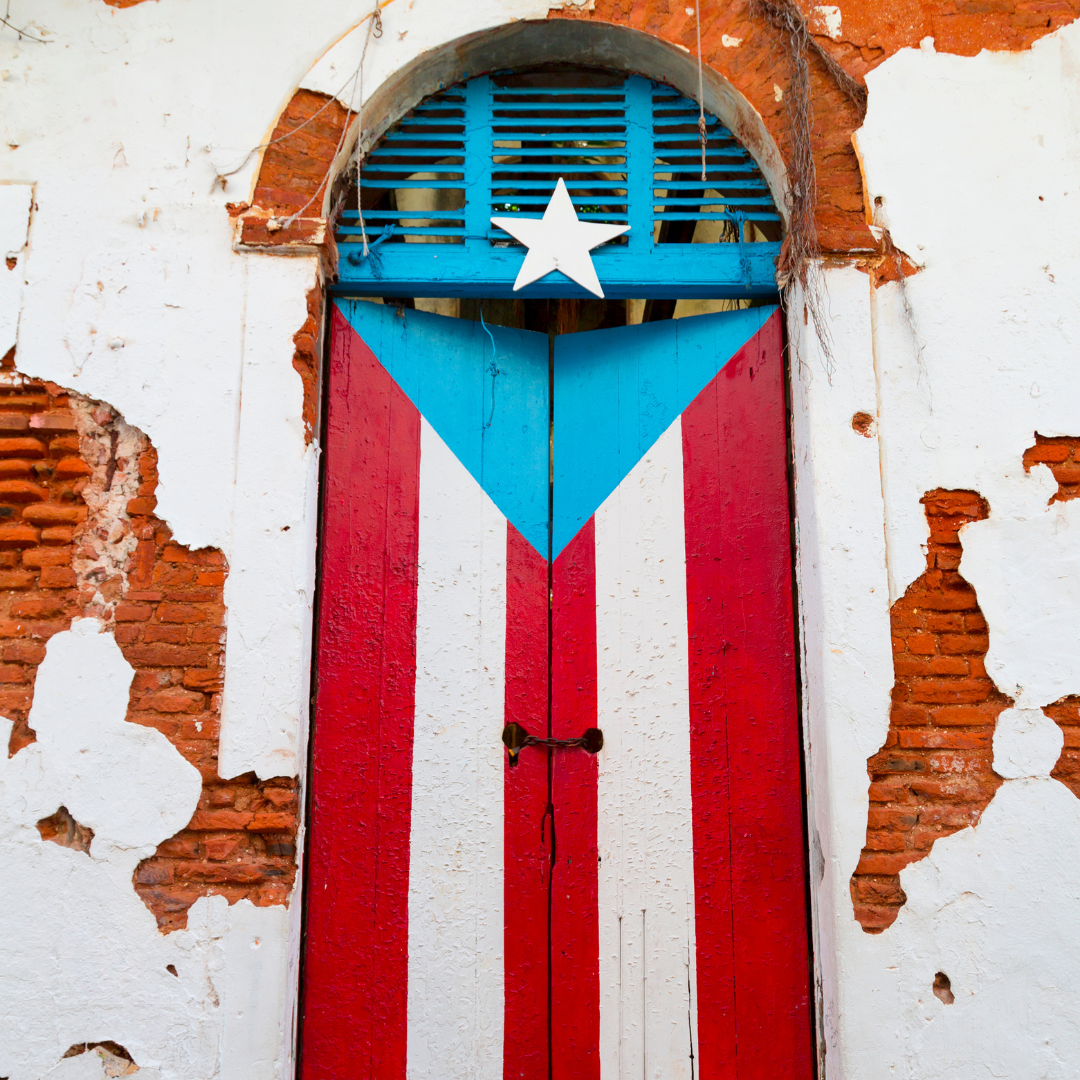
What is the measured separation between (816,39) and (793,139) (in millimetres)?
385

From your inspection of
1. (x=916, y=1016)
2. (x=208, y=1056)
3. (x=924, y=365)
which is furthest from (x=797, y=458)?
(x=208, y=1056)

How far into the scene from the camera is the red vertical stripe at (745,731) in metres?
2.50

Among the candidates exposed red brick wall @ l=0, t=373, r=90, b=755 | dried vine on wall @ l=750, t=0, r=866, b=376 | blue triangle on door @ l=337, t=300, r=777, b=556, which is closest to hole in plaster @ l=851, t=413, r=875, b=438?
dried vine on wall @ l=750, t=0, r=866, b=376

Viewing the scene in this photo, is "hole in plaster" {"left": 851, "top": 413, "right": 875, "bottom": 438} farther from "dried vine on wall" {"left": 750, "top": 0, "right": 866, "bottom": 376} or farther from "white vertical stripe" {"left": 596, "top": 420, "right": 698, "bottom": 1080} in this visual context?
"white vertical stripe" {"left": 596, "top": 420, "right": 698, "bottom": 1080}

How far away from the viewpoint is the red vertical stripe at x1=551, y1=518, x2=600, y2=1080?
2.52m

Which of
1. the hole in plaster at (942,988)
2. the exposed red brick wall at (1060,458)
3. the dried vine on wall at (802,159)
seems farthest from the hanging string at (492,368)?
the hole in plaster at (942,988)

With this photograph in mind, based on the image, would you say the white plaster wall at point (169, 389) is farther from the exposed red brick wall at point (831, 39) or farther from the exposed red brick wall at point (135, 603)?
the exposed red brick wall at point (831, 39)

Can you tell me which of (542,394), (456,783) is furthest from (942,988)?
(542,394)

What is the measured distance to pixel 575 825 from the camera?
263 centimetres

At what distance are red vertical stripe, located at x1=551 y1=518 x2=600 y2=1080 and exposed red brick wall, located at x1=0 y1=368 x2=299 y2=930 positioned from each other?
0.83m

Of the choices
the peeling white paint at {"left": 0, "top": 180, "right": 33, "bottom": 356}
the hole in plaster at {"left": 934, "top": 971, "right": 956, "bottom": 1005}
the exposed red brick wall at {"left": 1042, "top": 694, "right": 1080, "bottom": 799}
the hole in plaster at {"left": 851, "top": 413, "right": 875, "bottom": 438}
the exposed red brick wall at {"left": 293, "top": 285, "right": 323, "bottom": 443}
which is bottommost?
the hole in plaster at {"left": 934, "top": 971, "right": 956, "bottom": 1005}

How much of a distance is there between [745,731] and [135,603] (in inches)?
75.7

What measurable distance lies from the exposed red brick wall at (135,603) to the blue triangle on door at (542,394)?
0.87 meters

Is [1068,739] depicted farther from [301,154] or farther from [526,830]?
[301,154]
